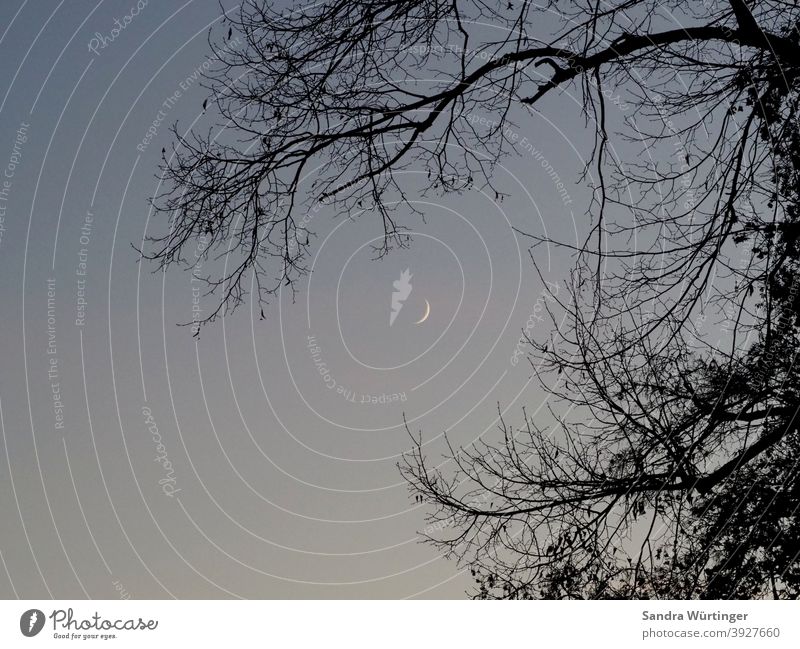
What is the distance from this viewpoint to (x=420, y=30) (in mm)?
7797

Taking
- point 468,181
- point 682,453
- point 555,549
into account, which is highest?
point 468,181

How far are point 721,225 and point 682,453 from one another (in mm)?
1867

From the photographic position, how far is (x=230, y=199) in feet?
25.1

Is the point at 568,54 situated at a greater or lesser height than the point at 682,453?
greater

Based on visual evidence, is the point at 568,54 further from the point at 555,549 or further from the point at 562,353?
the point at 555,549

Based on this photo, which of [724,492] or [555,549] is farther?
[724,492]

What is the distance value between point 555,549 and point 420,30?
14.9 feet

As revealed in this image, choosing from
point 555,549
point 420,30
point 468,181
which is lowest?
point 555,549

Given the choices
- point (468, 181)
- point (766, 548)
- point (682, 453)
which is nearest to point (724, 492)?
point (766, 548)
